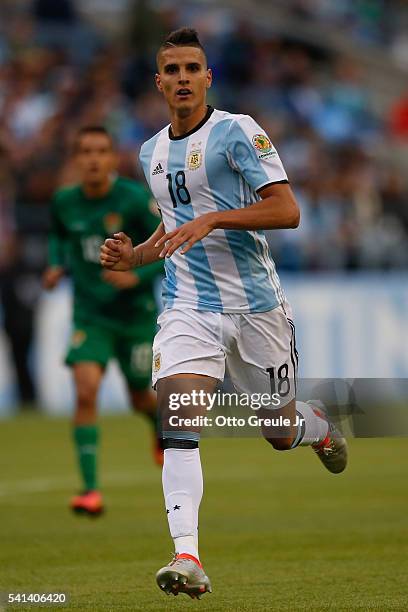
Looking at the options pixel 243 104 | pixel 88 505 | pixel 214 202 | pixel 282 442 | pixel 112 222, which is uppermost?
pixel 243 104

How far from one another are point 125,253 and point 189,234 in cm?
69

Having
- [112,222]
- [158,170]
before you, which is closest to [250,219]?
[158,170]

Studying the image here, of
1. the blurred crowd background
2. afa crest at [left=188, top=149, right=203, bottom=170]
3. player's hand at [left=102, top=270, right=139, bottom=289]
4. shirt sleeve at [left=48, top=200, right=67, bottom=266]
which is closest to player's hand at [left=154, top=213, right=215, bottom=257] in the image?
afa crest at [left=188, top=149, right=203, bottom=170]

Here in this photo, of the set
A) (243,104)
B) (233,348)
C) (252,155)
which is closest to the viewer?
(252,155)

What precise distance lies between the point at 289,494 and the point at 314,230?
30.1 ft

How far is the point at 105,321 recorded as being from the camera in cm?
1048

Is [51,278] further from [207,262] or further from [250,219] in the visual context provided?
[250,219]

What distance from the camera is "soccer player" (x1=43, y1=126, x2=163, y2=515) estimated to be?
10.2 m

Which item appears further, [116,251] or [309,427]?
[309,427]

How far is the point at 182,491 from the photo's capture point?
620cm

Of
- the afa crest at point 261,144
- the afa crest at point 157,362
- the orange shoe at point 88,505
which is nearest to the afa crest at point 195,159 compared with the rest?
the afa crest at point 261,144

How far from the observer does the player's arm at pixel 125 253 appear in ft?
21.6

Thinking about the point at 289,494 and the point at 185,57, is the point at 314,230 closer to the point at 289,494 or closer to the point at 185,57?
the point at 289,494

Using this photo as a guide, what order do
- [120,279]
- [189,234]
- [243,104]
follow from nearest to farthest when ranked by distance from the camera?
[189,234]
[120,279]
[243,104]
